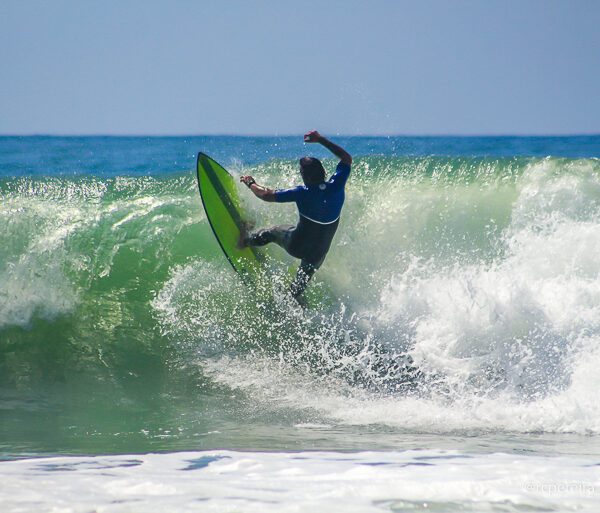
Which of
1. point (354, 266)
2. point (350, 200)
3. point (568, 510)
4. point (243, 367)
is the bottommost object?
point (568, 510)

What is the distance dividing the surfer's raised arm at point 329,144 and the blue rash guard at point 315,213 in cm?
6

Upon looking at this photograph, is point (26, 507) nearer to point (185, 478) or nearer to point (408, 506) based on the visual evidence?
point (185, 478)

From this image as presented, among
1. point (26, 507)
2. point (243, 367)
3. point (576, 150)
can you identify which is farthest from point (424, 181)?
point (576, 150)

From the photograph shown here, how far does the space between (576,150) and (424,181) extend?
686 inches

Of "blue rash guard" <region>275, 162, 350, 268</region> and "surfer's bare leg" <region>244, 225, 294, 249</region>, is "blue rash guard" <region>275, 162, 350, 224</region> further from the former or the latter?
"surfer's bare leg" <region>244, 225, 294, 249</region>

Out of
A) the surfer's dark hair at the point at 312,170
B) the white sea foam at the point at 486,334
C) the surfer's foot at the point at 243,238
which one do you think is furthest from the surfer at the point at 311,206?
the white sea foam at the point at 486,334

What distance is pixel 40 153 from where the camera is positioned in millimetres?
18156

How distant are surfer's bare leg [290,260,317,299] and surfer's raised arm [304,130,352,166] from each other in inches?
40.9

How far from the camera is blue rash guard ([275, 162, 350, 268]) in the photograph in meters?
5.11

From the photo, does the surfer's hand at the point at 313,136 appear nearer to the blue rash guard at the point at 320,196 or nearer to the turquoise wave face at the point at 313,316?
the blue rash guard at the point at 320,196

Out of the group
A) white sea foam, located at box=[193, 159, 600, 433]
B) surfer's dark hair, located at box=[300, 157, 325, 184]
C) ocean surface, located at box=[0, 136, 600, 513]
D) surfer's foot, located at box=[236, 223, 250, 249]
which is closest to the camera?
ocean surface, located at box=[0, 136, 600, 513]

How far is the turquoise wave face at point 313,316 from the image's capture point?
178 inches

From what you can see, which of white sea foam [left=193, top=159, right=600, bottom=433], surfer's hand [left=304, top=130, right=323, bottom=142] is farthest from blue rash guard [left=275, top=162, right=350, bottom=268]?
white sea foam [left=193, top=159, right=600, bottom=433]

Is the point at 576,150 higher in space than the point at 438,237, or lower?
higher
